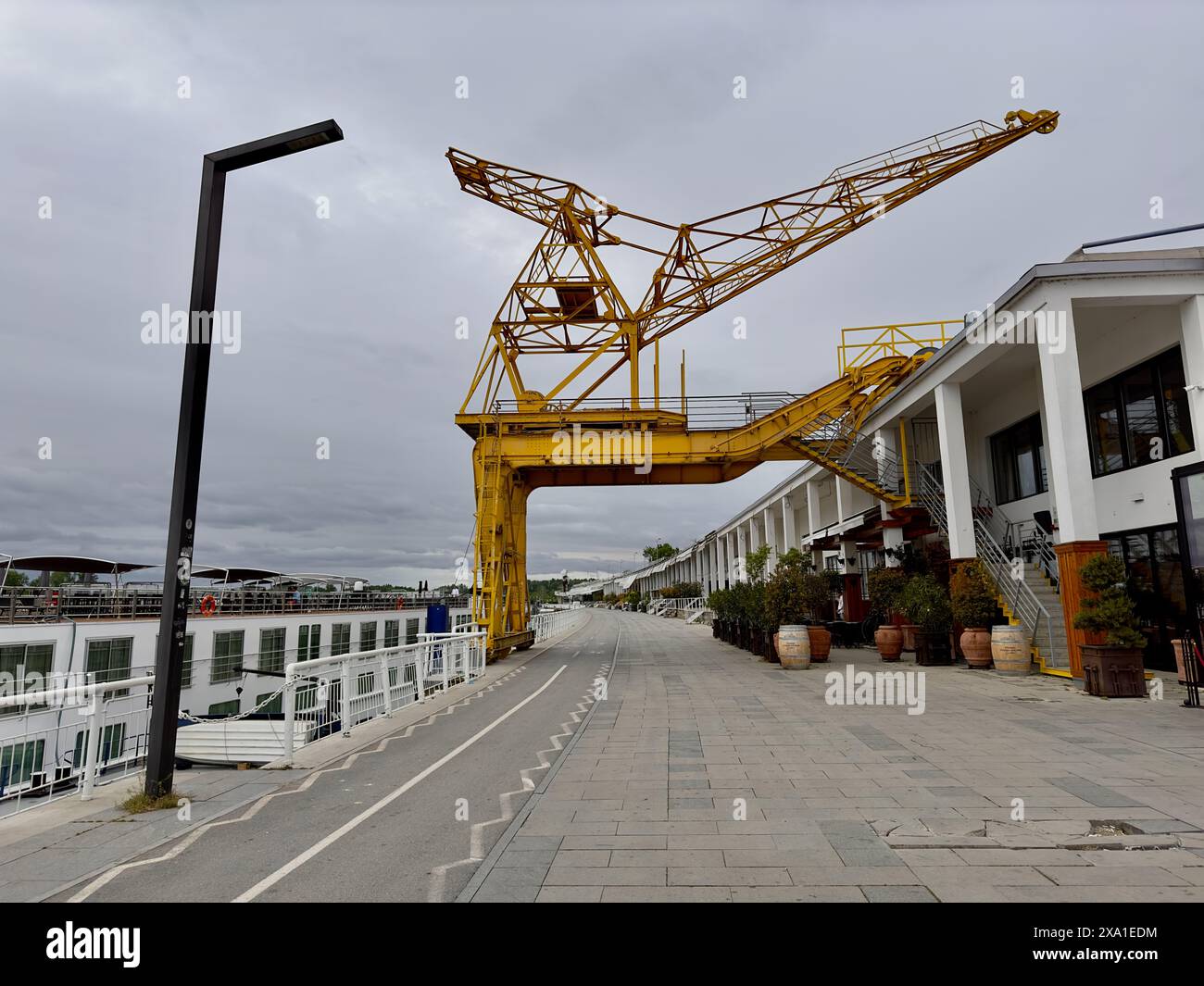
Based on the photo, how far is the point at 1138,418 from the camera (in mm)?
14828

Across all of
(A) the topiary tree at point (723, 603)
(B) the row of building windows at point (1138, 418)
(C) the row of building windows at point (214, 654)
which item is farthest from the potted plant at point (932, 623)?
(C) the row of building windows at point (214, 654)

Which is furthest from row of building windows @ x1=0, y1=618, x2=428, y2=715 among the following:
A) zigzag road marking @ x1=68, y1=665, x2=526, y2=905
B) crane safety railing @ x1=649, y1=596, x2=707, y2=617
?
crane safety railing @ x1=649, y1=596, x2=707, y2=617

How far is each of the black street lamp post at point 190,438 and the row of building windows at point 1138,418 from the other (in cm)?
1541

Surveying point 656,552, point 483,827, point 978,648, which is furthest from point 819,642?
point 656,552

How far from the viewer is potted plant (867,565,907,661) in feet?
61.5

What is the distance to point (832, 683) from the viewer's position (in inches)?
571

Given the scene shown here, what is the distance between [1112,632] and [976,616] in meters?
4.59

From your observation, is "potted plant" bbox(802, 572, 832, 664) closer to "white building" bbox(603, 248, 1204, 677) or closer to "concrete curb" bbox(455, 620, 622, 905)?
"white building" bbox(603, 248, 1204, 677)

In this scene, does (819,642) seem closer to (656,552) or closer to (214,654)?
(214,654)

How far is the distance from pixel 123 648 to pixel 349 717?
11.9m

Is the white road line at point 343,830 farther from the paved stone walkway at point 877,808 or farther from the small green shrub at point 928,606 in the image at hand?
the small green shrub at point 928,606

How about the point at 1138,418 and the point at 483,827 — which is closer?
the point at 483,827

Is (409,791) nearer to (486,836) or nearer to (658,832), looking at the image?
(486,836)
